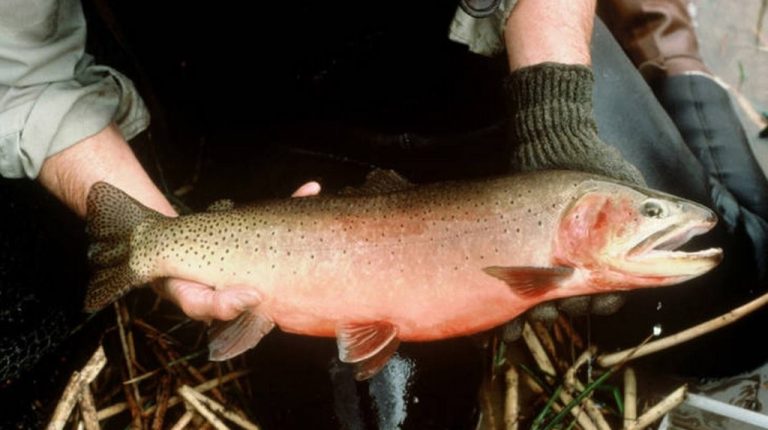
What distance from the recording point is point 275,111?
2734 mm

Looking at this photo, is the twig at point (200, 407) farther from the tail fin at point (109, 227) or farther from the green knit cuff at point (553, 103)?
the green knit cuff at point (553, 103)

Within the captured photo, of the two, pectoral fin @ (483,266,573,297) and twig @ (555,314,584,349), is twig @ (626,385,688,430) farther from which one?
pectoral fin @ (483,266,573,297)

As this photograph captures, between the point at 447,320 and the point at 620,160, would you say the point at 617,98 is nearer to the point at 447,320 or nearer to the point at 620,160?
the point at 620,160

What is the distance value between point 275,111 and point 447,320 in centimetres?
121

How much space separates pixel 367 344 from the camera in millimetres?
1955

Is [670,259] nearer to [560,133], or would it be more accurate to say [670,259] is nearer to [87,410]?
[560,133]

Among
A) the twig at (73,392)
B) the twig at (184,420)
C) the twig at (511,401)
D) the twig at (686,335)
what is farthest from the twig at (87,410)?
the twig at (686,335)

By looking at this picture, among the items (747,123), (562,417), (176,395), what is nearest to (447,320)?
(562,417)

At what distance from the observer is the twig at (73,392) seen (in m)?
2.46

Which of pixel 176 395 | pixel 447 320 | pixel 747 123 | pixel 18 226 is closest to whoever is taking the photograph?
pixel 447 320

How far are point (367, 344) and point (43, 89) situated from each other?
1.33 metres

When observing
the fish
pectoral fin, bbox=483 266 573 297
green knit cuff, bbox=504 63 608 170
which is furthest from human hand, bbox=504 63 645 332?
pectoral fin, bbox=483 266 573 297

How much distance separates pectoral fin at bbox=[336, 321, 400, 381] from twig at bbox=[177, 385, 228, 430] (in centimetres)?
89

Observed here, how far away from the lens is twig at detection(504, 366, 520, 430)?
2635 millimetres
